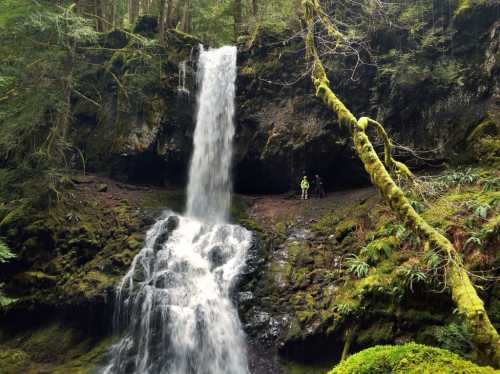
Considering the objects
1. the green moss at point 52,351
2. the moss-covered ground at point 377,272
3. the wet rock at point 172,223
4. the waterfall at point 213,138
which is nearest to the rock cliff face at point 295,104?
the waterfall at point 213,138

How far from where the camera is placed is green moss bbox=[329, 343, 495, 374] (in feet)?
13.6

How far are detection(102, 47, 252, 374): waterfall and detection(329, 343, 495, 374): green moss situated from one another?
231 inches

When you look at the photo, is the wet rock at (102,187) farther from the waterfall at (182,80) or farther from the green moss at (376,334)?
the green moss at (376,334)

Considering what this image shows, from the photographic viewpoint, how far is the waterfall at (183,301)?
10.1m

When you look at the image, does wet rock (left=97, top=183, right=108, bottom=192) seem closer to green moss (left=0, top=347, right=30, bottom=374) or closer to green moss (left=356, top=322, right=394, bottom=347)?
green moss (left=0, top=347, right=30, bottom=374)

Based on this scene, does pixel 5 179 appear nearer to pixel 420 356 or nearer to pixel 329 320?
pixel 329 320

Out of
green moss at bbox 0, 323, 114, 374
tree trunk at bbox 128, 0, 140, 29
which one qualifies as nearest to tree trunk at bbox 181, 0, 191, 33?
tree trunk at bbox 128, 0, 140, 29

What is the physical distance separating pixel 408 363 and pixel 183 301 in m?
7.78

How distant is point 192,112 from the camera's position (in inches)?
696

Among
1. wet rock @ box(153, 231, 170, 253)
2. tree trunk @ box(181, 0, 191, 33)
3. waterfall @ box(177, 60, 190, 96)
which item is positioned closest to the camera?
wet rock @ box(153, 231, 170, 253)

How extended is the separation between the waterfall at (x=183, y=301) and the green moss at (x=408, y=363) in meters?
5.88

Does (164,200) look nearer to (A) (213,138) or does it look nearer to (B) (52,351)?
(A) (213,138)

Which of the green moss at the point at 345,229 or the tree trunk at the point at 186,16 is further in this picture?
the tree trunk at the point at 186,16

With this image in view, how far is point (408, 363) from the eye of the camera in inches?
169
